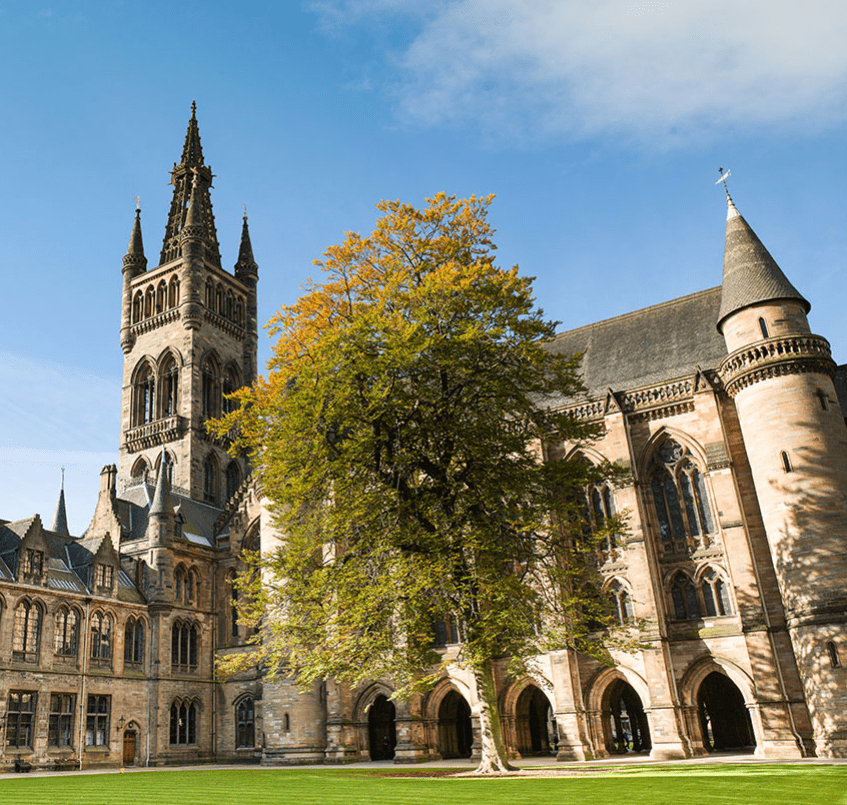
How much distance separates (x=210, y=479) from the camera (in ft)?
166

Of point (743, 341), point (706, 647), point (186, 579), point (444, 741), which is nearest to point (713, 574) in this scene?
point (706, 647)

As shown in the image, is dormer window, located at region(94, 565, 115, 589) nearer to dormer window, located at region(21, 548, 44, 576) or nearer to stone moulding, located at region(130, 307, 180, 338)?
dormer window, located at region(21, 548, 44, 576)

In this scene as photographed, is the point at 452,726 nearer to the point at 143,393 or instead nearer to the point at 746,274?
the point at 746,274

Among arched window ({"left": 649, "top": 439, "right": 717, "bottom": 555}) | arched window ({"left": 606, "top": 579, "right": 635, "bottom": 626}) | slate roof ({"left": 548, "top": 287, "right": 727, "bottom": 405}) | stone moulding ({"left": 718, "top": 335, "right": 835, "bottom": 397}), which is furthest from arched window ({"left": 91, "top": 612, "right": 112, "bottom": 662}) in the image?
stone moulding ({"left": 718, "top": 335, "right": 835, "bottom": 397})

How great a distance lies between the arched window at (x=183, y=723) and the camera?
36438 millimetres

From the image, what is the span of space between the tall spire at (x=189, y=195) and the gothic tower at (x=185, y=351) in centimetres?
11

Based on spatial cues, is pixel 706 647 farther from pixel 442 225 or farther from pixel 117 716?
pixel 117 716

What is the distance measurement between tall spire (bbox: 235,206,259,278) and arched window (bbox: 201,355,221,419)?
11.0 meters

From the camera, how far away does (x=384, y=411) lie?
63.3 feet

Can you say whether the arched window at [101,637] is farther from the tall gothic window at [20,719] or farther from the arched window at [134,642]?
the tall gothic window at [20,719]

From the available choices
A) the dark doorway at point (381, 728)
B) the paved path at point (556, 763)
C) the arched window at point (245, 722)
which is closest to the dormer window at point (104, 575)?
the paved path at point (556, 763)

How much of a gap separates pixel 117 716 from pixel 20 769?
16.9ft

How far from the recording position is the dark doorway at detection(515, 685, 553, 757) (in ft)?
93.5

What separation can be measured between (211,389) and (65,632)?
23.7 metres
